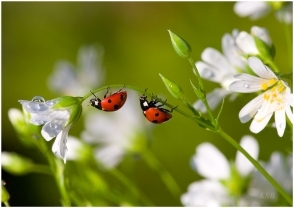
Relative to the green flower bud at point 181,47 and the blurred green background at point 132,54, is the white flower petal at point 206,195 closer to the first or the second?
the green flower bud at point 181,47

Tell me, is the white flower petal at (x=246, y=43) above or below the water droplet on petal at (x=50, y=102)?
below

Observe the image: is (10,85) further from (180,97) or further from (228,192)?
(180,97)

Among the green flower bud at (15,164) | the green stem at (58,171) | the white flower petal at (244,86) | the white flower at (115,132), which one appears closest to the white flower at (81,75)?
the white flower at (115,132)

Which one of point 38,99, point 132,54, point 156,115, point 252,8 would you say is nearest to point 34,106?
point 38,99

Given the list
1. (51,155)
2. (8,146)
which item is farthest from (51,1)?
(51,155)

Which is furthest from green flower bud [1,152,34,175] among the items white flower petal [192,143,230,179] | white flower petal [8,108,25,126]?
white flower petal [192,143,230,179]

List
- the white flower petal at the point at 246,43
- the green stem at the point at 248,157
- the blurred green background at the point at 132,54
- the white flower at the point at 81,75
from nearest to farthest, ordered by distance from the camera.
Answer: the green stem at the point at 248,157
the white flower petal at the point at 246,43
the white flower at the point at 81,75
the blurred green background at the point at 132,54

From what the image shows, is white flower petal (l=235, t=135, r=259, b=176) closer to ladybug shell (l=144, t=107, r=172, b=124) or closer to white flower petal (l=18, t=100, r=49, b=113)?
ladybug shell (l=144, t=107, r=172, b=124)
